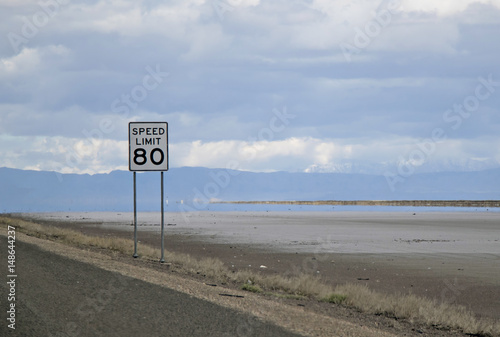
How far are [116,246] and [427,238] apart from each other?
1833 centimetres

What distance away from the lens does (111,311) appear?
38.0ft

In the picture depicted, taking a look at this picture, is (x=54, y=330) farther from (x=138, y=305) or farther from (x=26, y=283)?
(x=26, y=283)

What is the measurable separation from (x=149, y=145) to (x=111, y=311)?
11.7 metres

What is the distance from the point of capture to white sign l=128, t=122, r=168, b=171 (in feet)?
74.5

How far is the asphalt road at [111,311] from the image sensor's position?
33.4 ft

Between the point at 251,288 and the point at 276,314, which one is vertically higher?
the point at 276,314

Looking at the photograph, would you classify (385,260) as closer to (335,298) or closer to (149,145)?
(149,145)

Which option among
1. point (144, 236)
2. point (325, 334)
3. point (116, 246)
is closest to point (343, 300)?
point (325, 334)

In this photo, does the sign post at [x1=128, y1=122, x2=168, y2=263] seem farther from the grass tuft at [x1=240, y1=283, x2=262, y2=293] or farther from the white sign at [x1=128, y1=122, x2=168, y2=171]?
the grass tuft at [x1=240, y1=283, x2=262, y2=293]

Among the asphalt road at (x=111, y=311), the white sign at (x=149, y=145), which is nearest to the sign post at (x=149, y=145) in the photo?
the white sign at (x=149, y=145)

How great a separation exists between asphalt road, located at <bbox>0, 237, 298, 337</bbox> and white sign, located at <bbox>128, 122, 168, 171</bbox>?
7.24 metres

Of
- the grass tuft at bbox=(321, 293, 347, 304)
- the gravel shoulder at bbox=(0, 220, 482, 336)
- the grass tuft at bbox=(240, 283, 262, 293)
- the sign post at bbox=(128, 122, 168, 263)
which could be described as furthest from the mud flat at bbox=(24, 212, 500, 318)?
the sign post at bbox=(128, 122, 168, 263)

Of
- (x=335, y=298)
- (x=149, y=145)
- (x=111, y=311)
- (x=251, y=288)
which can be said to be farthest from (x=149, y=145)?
(x=111, y=311)

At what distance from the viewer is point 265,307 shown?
12.9 m
